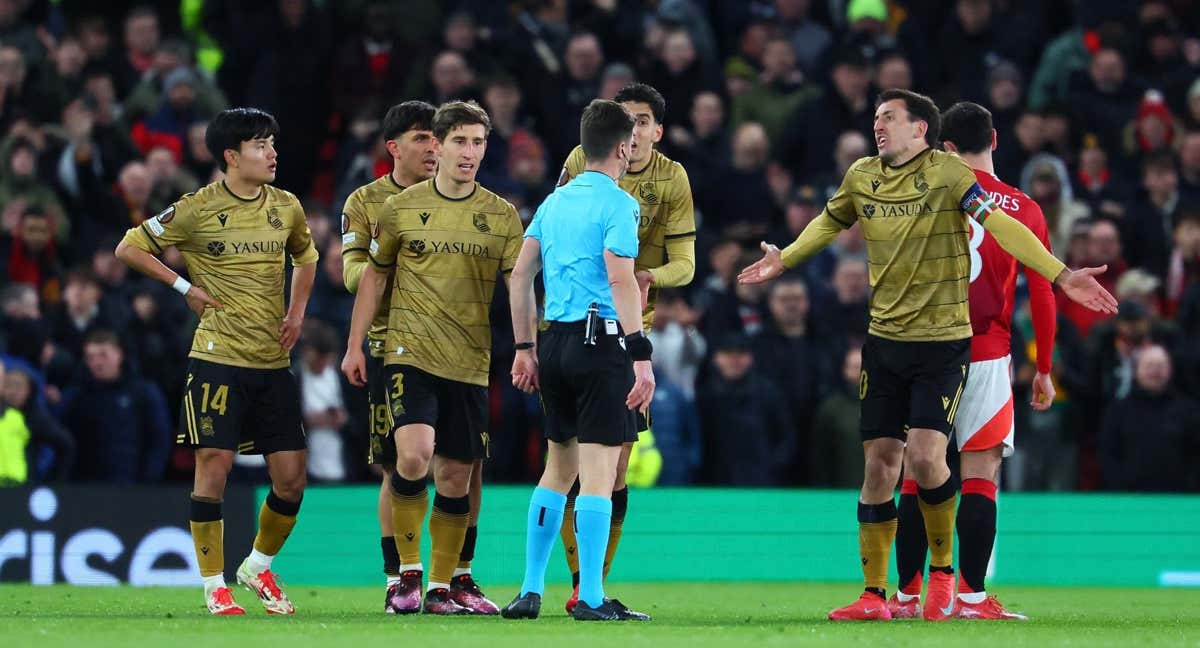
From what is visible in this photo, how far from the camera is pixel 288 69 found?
20000 mm

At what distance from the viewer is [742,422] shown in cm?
1664

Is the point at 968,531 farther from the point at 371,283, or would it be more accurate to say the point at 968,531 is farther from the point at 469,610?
the point at 371,283

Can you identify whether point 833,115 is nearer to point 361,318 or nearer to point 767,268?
point 767,268

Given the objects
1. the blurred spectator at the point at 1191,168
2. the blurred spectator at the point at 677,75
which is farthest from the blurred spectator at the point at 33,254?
the blurred spectator at the point at 1191,168

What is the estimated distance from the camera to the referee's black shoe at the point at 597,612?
10.1m

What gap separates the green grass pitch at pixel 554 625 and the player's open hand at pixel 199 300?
5.54 feet

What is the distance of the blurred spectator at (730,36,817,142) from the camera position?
19703 mm

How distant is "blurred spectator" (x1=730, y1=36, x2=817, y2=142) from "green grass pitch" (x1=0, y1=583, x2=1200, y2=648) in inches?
270

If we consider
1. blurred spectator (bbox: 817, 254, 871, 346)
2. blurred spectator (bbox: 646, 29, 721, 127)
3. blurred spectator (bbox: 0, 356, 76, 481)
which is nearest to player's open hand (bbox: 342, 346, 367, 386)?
blurred spectator (bbox: 0, 356, 76, 481)

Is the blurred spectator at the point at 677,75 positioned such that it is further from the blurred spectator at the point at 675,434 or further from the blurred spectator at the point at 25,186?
the blurred spectator at the point at 25,186

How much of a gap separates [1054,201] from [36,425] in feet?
29.8

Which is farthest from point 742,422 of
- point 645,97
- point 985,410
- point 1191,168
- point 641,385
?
point 641,385

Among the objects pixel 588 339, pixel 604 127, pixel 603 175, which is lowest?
pixel 588 339

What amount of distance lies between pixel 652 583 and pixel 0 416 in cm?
516
